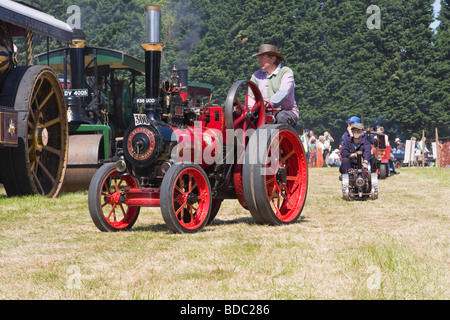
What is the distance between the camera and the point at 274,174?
653cm

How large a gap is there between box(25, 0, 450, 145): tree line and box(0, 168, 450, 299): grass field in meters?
39.2

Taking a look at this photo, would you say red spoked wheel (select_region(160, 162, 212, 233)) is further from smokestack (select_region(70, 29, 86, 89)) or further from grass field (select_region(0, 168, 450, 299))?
smokestack (select_region(70, 29, 86, 89))

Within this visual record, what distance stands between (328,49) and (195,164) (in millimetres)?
44956

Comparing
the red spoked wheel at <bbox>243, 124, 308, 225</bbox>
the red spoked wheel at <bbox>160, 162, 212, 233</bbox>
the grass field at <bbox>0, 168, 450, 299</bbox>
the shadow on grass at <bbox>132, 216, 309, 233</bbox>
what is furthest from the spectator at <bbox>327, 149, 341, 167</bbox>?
the red spoked wheel at <bbox>160, 162, 212, 233</bbox>

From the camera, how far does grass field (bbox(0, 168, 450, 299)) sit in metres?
3.66

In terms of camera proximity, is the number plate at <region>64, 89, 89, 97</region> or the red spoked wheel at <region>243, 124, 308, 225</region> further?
the number plate at <region>64, 89, 89, 97</region>

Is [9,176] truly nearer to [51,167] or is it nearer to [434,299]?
[51,167]

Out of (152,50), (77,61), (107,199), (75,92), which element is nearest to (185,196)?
(107,199)

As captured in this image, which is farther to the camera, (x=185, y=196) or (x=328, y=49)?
(x=328, y=49)

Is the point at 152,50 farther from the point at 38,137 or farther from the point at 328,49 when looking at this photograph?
the point at 328,49

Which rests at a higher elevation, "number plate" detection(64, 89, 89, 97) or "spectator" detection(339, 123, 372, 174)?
"number plate" detection(64, 89, 89, 97)

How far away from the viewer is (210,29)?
52312 mm

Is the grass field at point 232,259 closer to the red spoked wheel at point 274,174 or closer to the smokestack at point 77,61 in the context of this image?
the red spoked wheel at point 274,174

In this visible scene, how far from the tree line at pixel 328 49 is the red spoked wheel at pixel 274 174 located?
38503 millimetres
